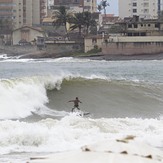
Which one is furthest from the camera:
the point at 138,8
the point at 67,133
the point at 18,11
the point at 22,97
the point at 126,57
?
the point at 138,8

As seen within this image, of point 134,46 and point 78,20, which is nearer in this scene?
point 134,46

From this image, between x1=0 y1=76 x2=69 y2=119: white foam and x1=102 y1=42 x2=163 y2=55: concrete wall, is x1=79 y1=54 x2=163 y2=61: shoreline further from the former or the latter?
x1=0 y1=76 x2=69 y2=119: white foam

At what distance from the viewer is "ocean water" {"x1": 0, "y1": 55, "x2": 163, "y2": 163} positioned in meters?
18.0

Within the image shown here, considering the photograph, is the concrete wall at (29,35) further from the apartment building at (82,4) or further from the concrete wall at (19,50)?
the apartment building at (82,4)

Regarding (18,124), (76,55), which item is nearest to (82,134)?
(18,124)

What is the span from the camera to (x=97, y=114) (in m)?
26.3

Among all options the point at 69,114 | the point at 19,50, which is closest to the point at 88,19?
the point at 19,50

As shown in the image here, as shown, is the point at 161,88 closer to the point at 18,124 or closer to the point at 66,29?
the point at 18,124

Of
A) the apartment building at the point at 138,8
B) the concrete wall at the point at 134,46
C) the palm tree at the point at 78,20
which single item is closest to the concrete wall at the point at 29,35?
the palm tree at the point at 78,20

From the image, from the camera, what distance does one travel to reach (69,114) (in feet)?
80.9

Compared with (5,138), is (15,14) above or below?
above

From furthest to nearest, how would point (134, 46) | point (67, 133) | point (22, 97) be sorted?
point (134, 46)
point (22, 97)
point (67, 133)

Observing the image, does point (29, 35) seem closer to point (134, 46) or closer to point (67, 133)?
point (134, 46)

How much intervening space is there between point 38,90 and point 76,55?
219 feet
